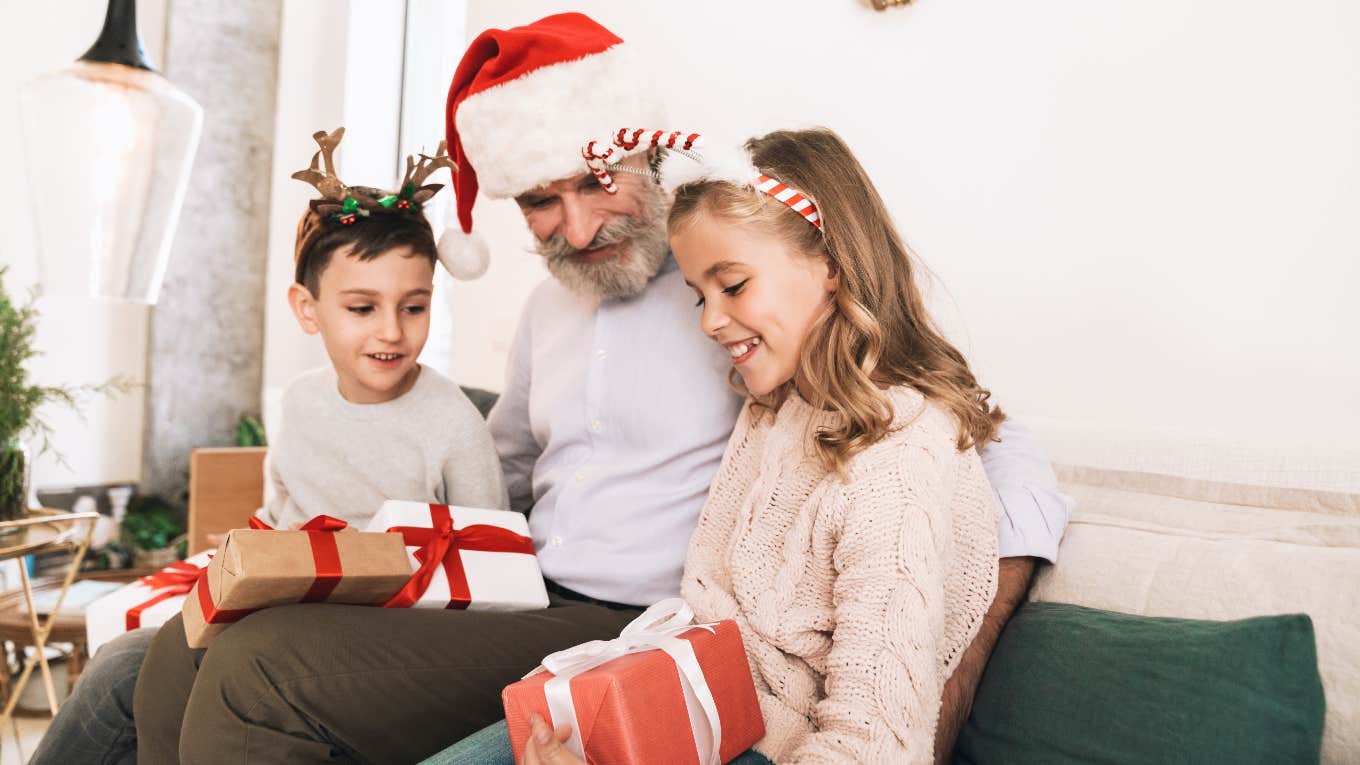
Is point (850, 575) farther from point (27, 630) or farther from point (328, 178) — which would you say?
point (27, 630)

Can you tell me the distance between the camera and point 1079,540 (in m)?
1.30

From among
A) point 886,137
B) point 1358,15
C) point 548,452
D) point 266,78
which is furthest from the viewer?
point 266,78

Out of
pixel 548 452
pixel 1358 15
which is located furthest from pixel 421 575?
pixel 1358 15

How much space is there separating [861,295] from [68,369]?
12.6ft

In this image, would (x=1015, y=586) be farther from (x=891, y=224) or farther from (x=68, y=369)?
(x=68, y=369)

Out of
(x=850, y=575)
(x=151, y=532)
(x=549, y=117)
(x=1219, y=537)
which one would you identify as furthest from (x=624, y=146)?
(x=151, y=532)

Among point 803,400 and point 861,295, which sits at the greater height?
point 861,295

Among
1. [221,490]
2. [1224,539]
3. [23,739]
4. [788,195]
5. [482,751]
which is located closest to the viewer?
[482,751]

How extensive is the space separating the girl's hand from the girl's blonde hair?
470mm

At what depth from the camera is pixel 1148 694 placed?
40.6 inches

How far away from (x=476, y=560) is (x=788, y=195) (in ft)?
2.34

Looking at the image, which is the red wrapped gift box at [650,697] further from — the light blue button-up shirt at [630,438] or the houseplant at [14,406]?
the houseplant at [14,406]

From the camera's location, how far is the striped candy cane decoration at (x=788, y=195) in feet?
4.26

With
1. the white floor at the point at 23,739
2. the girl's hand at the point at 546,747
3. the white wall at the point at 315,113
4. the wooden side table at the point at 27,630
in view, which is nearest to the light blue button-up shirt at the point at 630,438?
the girl's hand at the point at 546,747
